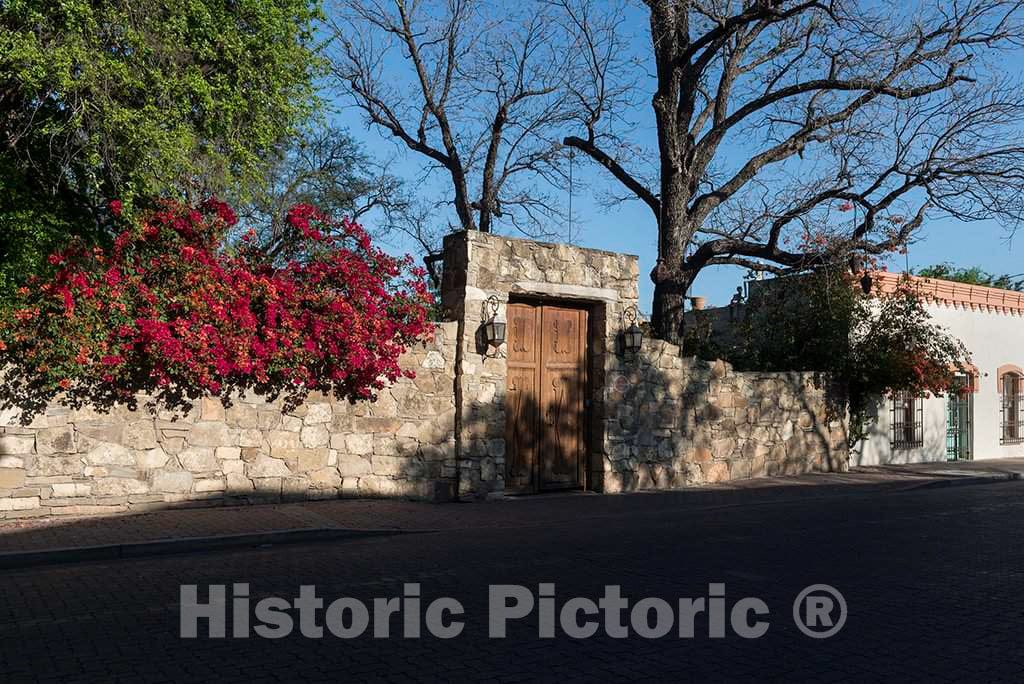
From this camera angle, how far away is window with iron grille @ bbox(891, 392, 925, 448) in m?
20.2

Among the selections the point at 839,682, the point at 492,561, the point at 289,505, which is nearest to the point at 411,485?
the point at 289,505

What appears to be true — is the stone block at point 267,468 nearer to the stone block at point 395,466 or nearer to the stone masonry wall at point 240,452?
the stone masonry wall at point 240,452

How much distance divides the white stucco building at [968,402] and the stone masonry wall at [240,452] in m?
11.2

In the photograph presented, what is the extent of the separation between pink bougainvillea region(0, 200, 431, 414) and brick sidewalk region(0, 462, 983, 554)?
1.46 metres

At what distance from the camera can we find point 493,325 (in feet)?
40.7

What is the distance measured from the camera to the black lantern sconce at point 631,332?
1400 centimetres

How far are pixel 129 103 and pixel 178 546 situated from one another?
5795 mm

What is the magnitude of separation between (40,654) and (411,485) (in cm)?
732

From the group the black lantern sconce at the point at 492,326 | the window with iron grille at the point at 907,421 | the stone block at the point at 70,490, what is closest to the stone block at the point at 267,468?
the stone block at the point at 70,490

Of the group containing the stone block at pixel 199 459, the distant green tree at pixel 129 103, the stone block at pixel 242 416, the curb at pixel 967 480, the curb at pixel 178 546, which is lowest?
the curb at pixel 967 480

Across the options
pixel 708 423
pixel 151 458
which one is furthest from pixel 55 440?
pixel 708 423

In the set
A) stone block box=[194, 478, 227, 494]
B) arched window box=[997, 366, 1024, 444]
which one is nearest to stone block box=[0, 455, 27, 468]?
stone block box=[194, 478, 227, 494]

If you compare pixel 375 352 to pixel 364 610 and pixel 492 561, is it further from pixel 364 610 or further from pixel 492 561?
pixel 364 610

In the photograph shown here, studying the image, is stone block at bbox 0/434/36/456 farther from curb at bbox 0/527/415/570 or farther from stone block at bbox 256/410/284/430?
stone block at bbox 256/410/284/430
